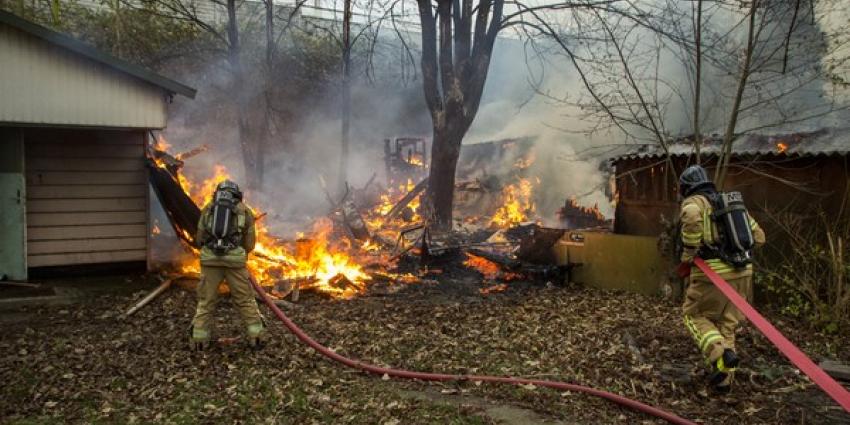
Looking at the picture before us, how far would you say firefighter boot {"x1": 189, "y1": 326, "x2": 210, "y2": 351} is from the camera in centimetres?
652

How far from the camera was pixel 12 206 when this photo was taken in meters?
9.17

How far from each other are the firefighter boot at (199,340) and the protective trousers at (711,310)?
513cm

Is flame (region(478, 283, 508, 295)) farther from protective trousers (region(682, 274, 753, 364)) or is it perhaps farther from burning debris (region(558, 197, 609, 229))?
burning debris (region(558, 197, 609, 229))

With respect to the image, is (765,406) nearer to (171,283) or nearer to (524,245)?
(524,245)

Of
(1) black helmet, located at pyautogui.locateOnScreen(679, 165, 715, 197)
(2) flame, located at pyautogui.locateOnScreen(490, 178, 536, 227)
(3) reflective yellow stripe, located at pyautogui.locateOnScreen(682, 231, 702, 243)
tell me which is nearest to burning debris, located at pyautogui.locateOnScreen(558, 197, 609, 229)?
(2) flame, located at pyautogui.locateOnScreen(490, 178, 536, 227)

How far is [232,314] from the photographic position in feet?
27.1

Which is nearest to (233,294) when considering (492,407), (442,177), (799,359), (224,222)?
(224,222)

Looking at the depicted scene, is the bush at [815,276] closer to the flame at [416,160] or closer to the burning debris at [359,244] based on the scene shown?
the burning debris at [359,244]

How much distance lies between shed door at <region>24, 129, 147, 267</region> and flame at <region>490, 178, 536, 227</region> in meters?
11.0

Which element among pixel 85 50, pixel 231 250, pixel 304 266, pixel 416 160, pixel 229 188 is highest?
pixel 85 50

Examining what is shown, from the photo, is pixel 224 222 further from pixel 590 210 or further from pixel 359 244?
pixel 590 210

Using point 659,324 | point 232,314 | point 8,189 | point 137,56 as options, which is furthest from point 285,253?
point 137,56

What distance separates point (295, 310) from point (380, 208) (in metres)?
11.3

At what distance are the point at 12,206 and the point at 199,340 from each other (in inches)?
197
